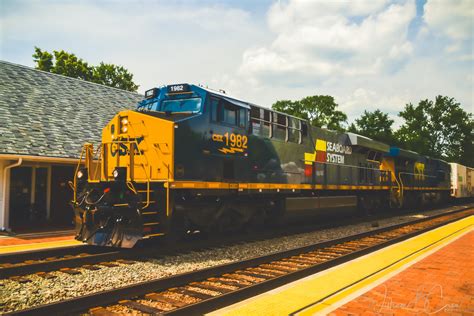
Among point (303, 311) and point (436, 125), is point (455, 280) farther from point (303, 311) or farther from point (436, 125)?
point (436, 125)

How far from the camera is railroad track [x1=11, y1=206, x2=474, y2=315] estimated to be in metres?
4.90

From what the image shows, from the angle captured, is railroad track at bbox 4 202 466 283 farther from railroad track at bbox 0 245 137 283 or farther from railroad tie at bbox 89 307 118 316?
railroad tie at bbox 89 307 118 316

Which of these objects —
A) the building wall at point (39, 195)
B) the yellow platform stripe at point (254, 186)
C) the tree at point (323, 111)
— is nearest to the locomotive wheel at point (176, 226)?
the yellow platform stripe at point (254, 186)

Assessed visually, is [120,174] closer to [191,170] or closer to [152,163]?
→ [152,163]

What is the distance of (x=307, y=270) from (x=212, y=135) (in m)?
4.02

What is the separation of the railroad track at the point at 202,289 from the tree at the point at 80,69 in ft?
108

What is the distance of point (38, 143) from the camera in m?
12.9

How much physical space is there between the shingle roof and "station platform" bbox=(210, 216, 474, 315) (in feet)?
32.1

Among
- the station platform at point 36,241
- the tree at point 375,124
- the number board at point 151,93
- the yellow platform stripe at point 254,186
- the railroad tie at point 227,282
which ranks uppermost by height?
the tree at point 375,124

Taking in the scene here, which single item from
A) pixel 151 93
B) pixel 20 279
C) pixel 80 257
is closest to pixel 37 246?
pixel 80 257

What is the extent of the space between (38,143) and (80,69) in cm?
2610

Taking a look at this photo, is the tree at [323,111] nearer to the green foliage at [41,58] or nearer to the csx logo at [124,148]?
the green foliage at [41,58]

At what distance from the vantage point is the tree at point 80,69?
34688mm

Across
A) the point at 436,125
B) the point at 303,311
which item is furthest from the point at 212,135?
the point at 436,125
